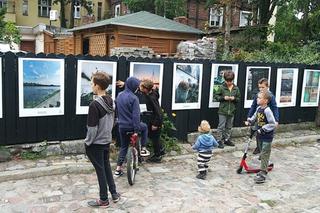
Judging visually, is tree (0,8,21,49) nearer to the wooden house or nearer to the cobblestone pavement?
the wooden house

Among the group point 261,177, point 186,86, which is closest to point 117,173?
point 261,177

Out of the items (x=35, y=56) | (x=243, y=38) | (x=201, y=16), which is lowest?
(x=35, y=56)

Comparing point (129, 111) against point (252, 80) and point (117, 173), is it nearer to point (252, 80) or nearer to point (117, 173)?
point (117, 173)

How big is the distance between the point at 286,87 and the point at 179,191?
5.41 m

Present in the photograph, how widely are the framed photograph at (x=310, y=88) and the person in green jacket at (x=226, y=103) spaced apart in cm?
309

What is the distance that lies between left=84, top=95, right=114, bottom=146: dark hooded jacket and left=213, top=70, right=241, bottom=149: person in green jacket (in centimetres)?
370

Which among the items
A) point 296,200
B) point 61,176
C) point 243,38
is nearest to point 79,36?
point 243,38

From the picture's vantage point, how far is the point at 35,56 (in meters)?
6.16

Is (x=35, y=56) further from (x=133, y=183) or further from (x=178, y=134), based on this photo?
(x=178, y=134)

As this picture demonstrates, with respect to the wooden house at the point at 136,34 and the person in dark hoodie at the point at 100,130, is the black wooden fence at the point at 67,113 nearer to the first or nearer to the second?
the person in dark hoodie at the point at 100,130

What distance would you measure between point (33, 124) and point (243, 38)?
1535 cm

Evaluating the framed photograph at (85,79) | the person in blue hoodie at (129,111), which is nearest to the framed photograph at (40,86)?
the framed photograph at (85,79)

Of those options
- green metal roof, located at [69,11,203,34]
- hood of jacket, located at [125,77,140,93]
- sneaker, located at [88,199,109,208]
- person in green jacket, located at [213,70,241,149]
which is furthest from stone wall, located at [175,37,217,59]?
sneaker, located at [88,199,109,208]

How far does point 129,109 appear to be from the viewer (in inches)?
221
